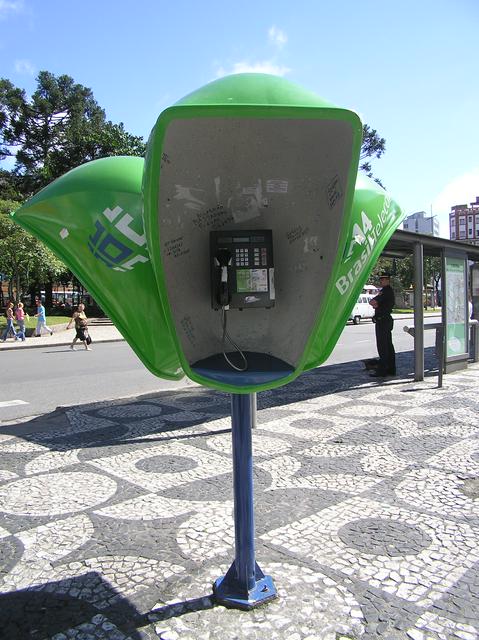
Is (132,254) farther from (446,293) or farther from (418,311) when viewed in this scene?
(446,293)

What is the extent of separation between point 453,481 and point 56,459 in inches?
126

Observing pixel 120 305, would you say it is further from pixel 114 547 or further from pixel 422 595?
pixel 422 595

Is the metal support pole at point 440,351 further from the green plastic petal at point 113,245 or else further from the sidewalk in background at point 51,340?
the sidewalk in background at point 51,340

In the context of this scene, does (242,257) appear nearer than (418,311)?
Yes

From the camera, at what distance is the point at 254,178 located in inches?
104

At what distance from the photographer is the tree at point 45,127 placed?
3347 cm

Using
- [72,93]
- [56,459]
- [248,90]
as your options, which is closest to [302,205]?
[248,90]

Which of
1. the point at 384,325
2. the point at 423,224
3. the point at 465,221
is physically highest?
the point at 465,221

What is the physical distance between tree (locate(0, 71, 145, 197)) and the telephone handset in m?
32.4

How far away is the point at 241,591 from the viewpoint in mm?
2467

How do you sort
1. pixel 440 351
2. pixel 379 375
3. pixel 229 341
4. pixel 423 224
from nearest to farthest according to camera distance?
pixel 229 341
pixel 440 351
pixel 379 375
pixel 423 224

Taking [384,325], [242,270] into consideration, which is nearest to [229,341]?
[242,270]

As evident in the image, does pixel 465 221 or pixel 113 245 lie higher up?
pixel 465 221

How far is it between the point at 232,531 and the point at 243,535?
76 centimetres
